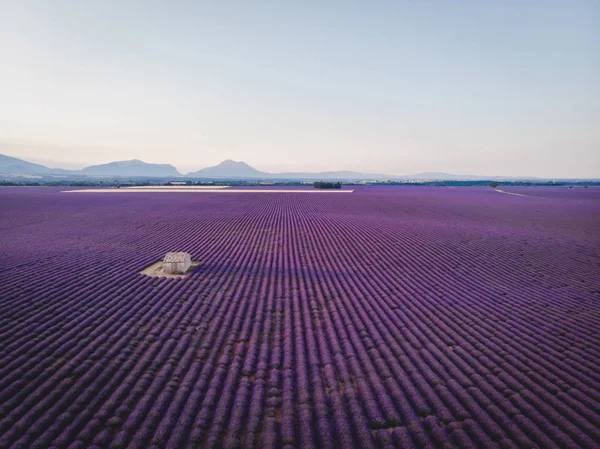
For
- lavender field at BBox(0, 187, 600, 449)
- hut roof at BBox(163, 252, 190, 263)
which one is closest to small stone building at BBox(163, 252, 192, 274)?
hut roof at BBox(163, 252, 190, 263)

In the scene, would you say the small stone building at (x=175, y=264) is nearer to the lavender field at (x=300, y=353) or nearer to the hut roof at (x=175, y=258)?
the hut roof at (x=175, y=258)

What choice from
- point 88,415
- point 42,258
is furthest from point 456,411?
point 42,258

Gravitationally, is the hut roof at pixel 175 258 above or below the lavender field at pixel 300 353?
above

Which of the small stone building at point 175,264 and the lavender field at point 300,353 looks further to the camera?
the small stone building at point 175,264

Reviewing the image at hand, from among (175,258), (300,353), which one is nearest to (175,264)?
(175,258)

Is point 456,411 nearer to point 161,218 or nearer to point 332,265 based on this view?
point 332,265

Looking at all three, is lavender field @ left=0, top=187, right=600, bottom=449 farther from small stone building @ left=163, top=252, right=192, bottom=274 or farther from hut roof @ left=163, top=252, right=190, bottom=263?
hut roof @ left=163, top=252, right=190, bottom=263

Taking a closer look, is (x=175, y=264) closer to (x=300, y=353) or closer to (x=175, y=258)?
(x=175, y=258)

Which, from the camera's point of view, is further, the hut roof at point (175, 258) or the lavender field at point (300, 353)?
the hut roof at point (175, 258)

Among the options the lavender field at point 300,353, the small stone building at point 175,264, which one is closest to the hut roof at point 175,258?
the small stone building at point 175,264
